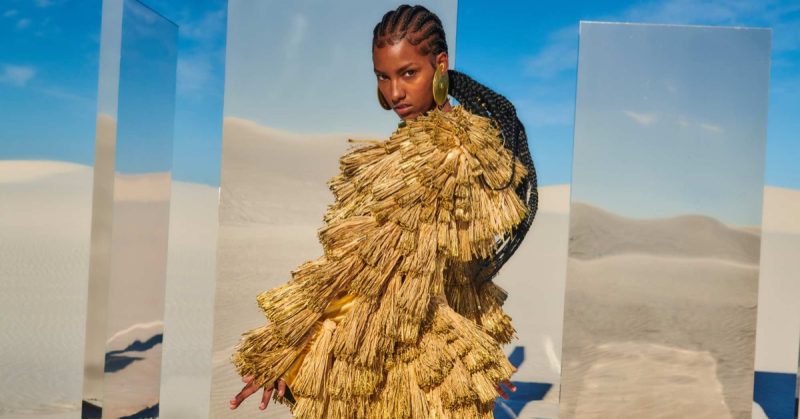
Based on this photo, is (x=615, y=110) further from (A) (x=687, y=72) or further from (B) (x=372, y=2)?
(B) (x=372, y=2)

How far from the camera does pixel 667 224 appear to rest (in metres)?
3.44

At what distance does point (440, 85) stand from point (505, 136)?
28 cm

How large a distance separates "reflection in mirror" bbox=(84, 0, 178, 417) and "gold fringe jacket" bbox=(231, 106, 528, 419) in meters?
1.24

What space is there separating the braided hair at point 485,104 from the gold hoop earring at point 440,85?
63 millimetres

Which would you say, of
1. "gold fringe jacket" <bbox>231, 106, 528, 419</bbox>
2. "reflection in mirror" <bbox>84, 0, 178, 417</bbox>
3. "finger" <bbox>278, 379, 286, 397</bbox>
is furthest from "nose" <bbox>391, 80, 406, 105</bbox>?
"reflection in mirror" <bbox>84, 0, 178, 417</bbox>

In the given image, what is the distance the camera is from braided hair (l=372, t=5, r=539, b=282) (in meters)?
2.25

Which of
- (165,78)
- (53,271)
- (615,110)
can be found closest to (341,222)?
(165,78)

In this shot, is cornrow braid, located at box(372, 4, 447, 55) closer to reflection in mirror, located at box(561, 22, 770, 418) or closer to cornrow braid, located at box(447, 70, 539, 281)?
cornrow braid, located at box(447, 70, 539, 281)

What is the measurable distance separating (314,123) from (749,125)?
7.22ft

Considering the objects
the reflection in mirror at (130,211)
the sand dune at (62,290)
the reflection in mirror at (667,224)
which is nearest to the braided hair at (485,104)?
the reflection in mirror at (667,224)

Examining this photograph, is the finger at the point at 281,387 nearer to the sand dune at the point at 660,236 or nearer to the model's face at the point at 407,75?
the model's face at the point at 407,75

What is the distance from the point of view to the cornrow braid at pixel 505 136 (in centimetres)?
226

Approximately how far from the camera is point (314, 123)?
367 cm

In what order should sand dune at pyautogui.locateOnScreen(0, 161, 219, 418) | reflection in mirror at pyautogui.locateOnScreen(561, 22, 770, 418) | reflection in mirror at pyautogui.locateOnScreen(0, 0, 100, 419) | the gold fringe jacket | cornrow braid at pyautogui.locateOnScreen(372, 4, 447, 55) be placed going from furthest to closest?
reflection in mirror at pyautogui.locateOnScreen(0, 0, 100, 419) → sand dune at pyautogui.locateOnScreen(0, 161, 219, 418) → reflection in mirror at pyautogui.locateOnScreen(561, 22, 770, 418) → cornrow braid at pyautogui.locateOnScreen(372, 4, 447, 55) → the gold fringe jacket
